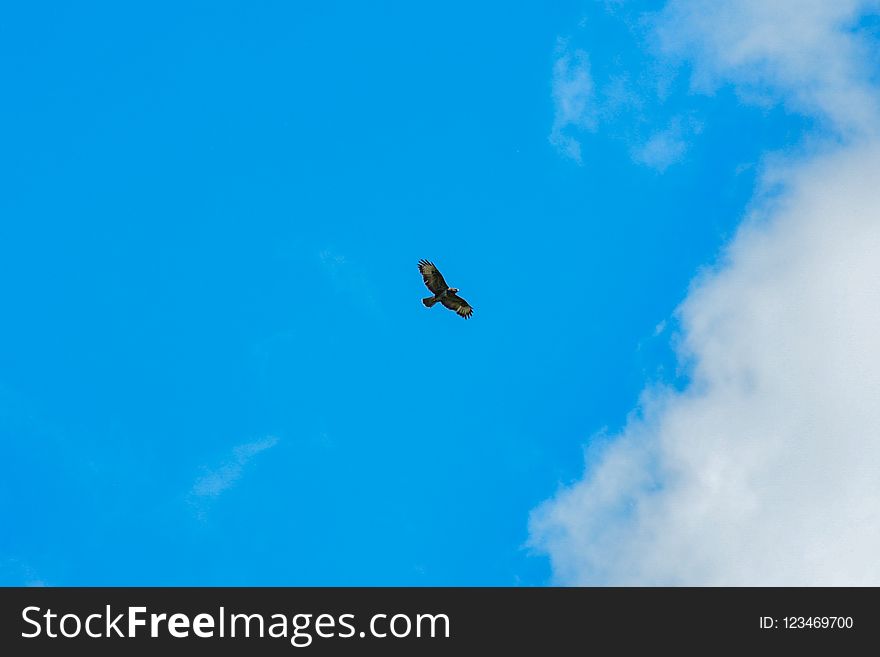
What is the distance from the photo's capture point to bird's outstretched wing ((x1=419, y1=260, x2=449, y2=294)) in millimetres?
77188

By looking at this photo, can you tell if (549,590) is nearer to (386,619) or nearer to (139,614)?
(386,619)

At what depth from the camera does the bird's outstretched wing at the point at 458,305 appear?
3095 inches

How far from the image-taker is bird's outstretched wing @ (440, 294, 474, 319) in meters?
78.6

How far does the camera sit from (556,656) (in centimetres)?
5700

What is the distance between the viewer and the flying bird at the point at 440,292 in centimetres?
7728

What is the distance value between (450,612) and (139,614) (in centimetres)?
1529

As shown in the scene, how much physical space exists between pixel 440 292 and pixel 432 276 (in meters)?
1.51

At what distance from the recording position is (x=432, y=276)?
7738 centimetres

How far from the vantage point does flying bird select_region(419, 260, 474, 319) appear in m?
77.3

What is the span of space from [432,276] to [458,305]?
124 inches

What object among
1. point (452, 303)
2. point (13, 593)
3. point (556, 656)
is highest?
point (452, 303)

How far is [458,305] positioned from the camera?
79.1 meters

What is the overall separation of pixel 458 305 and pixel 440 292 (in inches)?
67.6

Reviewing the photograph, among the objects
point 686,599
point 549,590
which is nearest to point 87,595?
point 549,590
